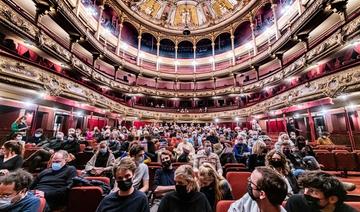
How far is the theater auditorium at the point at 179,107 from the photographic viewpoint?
176 cm

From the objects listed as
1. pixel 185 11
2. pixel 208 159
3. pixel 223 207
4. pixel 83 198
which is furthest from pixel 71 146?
pixel 185 11

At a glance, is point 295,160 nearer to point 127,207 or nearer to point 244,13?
point 127,207

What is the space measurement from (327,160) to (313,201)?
16.5 ft

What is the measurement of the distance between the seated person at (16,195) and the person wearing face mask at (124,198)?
2.08ft

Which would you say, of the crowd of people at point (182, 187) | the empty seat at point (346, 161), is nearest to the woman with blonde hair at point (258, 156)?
the crowd of people at point (182, 187)

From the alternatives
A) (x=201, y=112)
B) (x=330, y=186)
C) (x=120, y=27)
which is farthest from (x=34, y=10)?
(x=201, y=112)

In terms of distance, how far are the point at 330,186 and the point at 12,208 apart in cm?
271

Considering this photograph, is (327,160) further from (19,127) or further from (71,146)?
(19,127)

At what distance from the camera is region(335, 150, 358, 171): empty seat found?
4.80 metres

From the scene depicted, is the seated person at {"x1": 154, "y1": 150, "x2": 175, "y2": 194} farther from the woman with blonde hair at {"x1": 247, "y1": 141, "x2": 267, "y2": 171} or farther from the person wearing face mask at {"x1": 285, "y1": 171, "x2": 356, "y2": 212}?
the person wearing face mask at {"x1": 285, "y1": 171, "x2": 356, "y2": 212}

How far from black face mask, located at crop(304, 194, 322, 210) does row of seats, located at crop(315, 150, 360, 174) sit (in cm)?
495

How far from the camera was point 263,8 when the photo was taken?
18469 millimetres

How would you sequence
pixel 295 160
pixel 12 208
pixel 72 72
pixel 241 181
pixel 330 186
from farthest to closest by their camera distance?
pixel 72 72, pixel 295 160, pixel 241 181, pixel 12 208, pixel 330 186

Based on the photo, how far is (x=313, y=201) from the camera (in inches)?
52.9
